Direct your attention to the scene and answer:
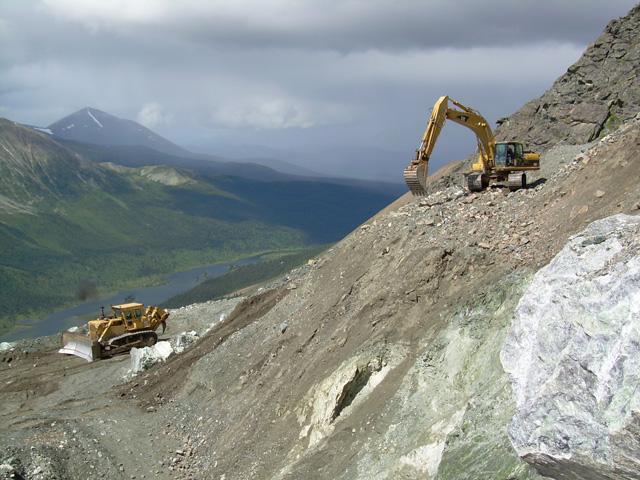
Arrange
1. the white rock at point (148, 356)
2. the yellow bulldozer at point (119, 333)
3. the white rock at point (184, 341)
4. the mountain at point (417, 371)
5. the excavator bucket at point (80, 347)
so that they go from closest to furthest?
the mountain at point (417, 371) → the white rock at point (148, 356) → the white rock at point (184, 341) → the excavator bucket at point (80, 347) → the yellow bulldozer at point (119, 333)

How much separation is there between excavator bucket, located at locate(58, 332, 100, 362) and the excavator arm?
54.2 feet

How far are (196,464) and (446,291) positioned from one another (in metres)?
8.43

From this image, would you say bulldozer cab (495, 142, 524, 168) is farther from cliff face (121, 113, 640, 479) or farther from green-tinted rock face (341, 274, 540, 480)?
green-tinted rock face (341, 274, 540, 480)

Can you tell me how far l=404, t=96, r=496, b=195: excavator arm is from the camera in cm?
2436

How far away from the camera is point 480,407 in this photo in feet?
40.4

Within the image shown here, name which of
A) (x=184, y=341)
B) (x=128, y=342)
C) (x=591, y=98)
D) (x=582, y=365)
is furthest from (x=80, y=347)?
(x=591, y=98)

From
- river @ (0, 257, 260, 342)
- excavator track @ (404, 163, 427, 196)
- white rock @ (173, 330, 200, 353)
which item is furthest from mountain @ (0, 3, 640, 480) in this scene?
river @ (0, 257, 260, 342)

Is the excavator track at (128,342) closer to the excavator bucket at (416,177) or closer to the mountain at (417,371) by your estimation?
the mountain at (417,371)

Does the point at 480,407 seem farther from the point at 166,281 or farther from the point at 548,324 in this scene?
the point at 166,281

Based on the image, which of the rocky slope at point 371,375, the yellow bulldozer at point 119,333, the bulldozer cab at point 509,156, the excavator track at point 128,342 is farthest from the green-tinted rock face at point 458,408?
the yellow bulldozer at point 119,333

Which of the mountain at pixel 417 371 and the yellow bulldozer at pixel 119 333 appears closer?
the mountain at pixel 417 371

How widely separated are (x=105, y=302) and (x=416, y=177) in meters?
99.1

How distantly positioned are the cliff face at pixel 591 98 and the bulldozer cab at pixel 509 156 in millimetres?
11277

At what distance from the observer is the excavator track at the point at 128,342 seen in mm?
31156
